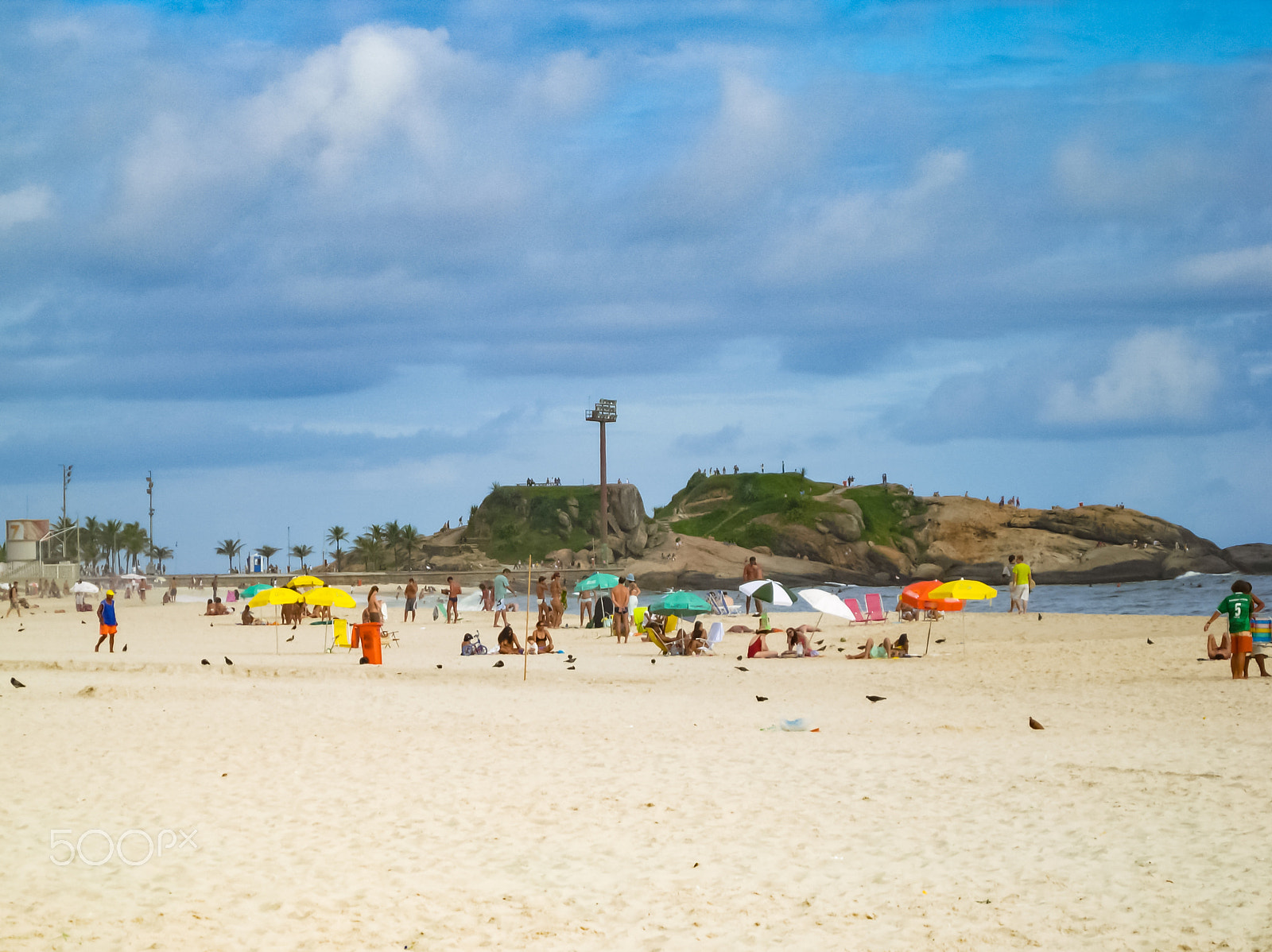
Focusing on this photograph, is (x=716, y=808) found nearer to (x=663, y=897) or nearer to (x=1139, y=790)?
(x=663, y=897)

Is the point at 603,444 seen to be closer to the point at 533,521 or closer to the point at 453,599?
the point at 533,521

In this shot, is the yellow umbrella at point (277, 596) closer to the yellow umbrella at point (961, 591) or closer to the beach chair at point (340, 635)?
the beach chair at point (340, 635)

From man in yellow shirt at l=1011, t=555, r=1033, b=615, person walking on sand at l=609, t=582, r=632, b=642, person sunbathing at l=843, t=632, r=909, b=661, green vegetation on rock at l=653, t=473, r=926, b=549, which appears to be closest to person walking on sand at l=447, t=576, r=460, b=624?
person walking on sand at l=609, t=582, r=632, b=642

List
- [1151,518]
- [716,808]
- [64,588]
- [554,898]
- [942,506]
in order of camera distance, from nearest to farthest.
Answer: [554,898] < [716,808] < [64,588] < [1151,518] < [942,506]

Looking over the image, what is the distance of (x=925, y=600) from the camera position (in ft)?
66.9

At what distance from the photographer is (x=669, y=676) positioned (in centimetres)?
1881

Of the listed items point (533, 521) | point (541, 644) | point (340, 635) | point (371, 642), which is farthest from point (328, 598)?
point (533, 521)

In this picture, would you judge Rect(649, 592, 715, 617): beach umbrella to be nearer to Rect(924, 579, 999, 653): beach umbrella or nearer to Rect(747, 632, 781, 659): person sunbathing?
Rect(747, 632, 781, 659): person sunbathing

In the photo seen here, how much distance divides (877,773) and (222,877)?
561 centimetres

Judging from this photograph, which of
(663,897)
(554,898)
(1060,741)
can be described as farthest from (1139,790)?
Answer: (554,898)

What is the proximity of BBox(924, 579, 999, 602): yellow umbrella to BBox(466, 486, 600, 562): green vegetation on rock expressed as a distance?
9201 centimetres

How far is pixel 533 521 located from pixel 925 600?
97309 millimetres

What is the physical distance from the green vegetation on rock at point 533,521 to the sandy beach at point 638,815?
9692 centimetres

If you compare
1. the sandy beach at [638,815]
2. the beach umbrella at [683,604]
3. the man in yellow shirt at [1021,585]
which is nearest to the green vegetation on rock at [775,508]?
the man in yellow shirt at [1021,585]
